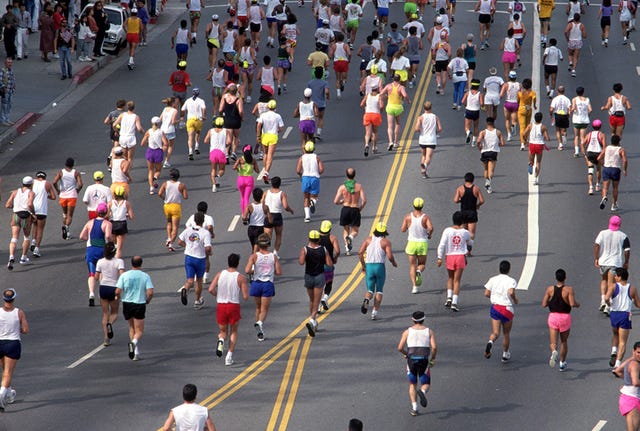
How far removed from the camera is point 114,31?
49281mm

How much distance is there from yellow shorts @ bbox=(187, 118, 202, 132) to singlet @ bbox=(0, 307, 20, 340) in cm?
1412

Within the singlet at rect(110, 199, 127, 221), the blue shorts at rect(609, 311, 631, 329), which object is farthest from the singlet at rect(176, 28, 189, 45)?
the blue shorts at rect(609, 311, 631, 329)

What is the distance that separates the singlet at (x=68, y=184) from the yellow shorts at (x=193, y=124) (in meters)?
5.81

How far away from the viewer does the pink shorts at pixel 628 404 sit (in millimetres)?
20062

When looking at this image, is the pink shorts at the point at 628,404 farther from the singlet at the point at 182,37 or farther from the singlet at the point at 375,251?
the singlet at the point at 182,37

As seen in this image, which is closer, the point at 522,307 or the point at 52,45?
the point at 522,307

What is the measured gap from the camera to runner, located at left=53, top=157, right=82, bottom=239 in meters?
30.5

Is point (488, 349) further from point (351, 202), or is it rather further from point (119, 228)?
point (119, 228)

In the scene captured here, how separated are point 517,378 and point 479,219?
9.14 m

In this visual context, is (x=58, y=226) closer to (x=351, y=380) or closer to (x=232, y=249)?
(x=232, y=249)

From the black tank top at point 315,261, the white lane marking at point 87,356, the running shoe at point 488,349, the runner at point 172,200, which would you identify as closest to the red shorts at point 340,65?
the runner at point 172,200

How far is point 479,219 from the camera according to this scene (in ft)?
105

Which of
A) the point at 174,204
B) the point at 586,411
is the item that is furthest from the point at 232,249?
the point at 586,411

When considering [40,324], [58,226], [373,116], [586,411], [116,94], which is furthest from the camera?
[116,94]
